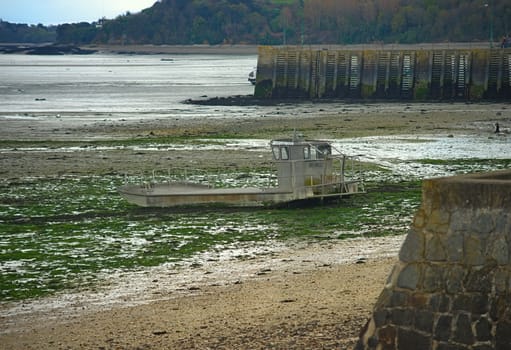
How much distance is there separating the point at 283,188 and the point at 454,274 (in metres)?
15.2

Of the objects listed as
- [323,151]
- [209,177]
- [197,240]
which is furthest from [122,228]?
[209,177]

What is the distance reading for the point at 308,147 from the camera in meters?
25.4

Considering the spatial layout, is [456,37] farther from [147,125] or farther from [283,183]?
[283,183]

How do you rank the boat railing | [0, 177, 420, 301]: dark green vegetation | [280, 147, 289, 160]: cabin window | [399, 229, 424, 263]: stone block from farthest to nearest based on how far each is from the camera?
the boat railing → [280, 147, 289, 160]: cabin window → [0, 177, 420, 301]: dark green vegetation → [399, 229, 424, 263]: stone block

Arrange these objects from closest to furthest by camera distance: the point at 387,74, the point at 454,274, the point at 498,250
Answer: the point at 498,250, the point at 454,274, the point at 387,74

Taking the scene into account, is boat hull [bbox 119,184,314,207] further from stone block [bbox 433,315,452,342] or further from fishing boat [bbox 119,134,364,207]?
stone block [bbox 433,315,452,342]

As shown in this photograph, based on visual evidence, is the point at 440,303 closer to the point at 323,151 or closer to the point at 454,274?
the point at 454,274

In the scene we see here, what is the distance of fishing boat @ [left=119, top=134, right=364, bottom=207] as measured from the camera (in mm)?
24453

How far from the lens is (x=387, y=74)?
65.4 m

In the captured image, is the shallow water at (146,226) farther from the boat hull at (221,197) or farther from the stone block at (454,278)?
the stone block at (454,278)

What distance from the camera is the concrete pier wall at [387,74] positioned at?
2425 inches

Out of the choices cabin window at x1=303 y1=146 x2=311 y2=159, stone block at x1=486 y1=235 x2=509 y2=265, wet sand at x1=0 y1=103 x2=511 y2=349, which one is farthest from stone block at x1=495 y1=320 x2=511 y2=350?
cabin window at x1=303 y1=146 x2=311 y2=159

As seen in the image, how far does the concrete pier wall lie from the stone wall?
52.4 metres

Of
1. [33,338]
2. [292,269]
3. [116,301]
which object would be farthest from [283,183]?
[33,338]
